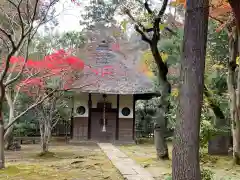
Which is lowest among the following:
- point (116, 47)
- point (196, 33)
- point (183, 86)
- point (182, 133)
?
point (182, 133)

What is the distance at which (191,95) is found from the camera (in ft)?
12.8

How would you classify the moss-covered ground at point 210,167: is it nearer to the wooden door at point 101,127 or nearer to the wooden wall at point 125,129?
the wooden wall at point 125,129

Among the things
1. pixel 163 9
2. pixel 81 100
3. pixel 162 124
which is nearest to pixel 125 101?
pixel 81 100

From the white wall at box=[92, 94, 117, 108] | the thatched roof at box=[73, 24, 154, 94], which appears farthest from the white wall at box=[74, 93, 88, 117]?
the thatched roof at box=[73, 24, 154, 94]

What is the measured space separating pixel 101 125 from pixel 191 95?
1589 centimetres

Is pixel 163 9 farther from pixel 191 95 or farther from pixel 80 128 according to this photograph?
pixel 80 128

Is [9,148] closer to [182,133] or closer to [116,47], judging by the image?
[116,47]

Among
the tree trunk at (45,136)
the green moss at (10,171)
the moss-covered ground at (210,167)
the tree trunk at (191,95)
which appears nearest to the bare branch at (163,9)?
the moss-covered ground at (210,167)

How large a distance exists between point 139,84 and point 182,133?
15.2m

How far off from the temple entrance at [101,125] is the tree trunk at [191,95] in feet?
50.9

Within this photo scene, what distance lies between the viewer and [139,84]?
19031mm

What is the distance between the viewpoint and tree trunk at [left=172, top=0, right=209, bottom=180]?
3.88 metres

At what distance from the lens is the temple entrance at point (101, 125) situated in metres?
19.3

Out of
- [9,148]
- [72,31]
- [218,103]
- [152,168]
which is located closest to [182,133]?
[152,168]
